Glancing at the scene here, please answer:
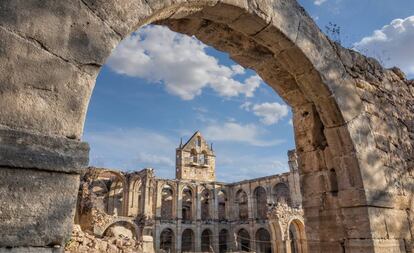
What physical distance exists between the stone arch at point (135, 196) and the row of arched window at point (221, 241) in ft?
11.0

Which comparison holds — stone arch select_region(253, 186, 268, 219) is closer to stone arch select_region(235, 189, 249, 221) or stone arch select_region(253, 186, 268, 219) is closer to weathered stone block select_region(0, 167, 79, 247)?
stone arch select_region(235, 189, 249, 221)

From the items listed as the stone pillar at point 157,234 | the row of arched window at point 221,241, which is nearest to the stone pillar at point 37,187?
the stone pillar at point 157,234

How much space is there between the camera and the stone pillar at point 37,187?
150 cm

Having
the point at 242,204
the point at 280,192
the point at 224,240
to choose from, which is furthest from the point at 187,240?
the point at 280,192

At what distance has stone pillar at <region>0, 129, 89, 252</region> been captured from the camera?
1499 mm

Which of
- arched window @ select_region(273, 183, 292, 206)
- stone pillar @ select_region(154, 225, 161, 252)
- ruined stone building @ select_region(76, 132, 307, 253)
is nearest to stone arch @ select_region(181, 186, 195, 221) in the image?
ruined stone building @ select_region(76, 132, 307, 253)

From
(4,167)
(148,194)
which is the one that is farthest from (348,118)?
(148,194)

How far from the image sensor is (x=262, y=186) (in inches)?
1289

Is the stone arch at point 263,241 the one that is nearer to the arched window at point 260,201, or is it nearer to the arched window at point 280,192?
the arched window at point 260,201

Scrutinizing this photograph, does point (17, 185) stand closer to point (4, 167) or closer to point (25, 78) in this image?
point (4, 167)

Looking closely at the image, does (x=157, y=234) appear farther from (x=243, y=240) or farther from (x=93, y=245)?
(x=93, y=245)

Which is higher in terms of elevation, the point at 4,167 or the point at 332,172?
the point at 332,172

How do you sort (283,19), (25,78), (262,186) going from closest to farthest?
→ (25,78) → (283,19) → (262,186)

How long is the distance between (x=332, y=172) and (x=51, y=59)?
336cm
